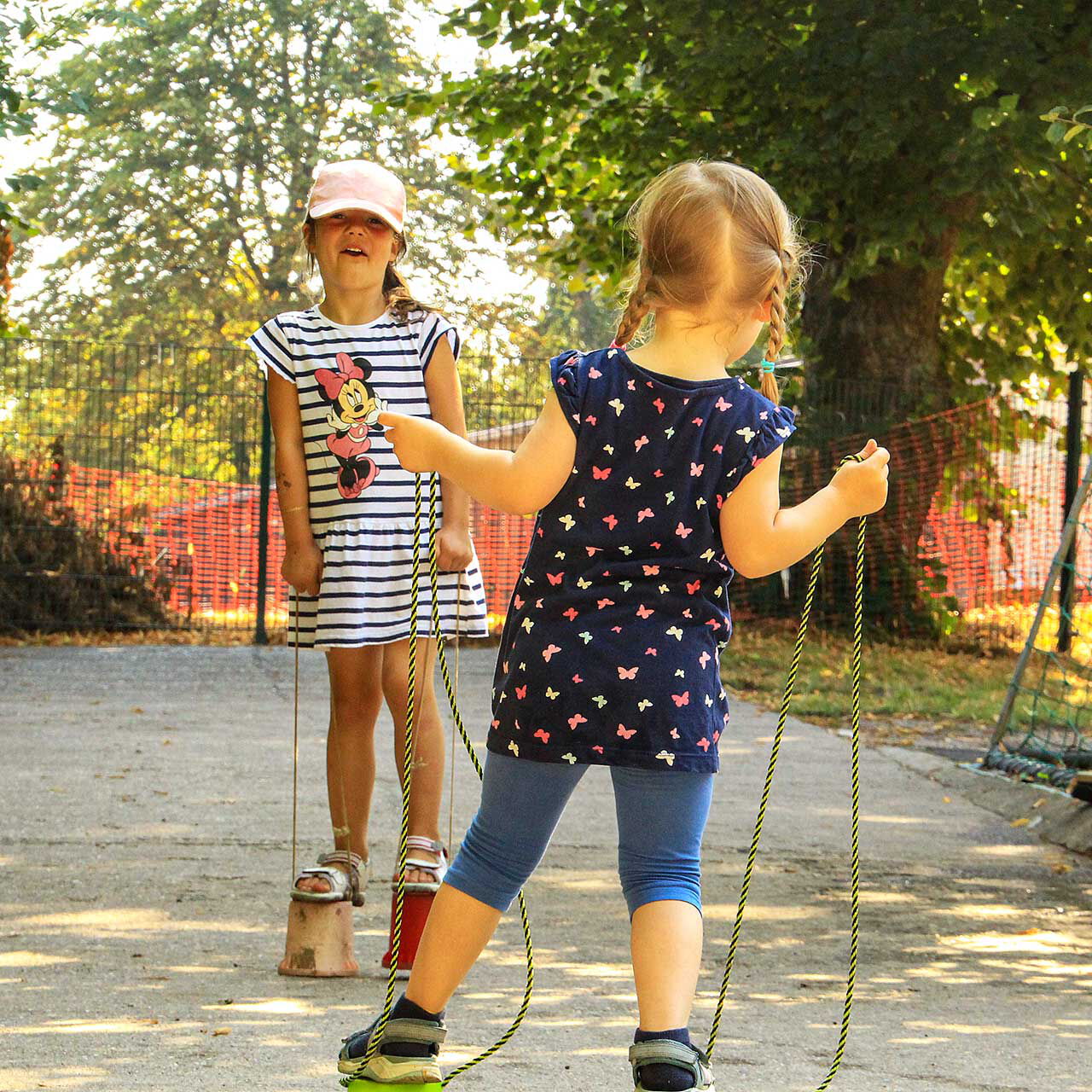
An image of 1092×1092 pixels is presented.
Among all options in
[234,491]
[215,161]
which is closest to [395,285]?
[234,491]

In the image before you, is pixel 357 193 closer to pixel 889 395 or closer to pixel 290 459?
pixel 290 459

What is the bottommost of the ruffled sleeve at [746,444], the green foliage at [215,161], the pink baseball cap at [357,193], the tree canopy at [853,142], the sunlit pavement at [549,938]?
the sunlit pavement at [549,938]

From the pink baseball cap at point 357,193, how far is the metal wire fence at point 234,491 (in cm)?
849

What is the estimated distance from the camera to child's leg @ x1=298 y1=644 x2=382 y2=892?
3.70 m

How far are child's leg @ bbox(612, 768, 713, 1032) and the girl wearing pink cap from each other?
43.7 inches

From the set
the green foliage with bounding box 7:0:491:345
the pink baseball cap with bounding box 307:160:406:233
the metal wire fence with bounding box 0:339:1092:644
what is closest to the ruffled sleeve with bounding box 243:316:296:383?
the pink baseball cap with bounding box 307:160:406:233

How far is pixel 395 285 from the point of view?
3.87 meters

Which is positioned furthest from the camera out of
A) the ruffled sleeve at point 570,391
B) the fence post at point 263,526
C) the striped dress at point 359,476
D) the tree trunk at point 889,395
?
the tree trunk at point 889,395

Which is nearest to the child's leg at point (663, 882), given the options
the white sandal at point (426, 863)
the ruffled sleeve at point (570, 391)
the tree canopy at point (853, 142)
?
the ruffled sleeve at point (570, 391)

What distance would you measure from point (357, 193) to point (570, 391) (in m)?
1.40

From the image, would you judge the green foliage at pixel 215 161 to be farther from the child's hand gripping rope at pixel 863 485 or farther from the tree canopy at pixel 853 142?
the child's hand gripping rope at pixel 863 485

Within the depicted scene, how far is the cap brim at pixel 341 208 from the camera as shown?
12.0ft

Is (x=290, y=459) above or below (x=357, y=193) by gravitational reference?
below

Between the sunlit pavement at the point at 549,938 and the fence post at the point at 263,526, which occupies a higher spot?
the fence post at the point at 263,526
